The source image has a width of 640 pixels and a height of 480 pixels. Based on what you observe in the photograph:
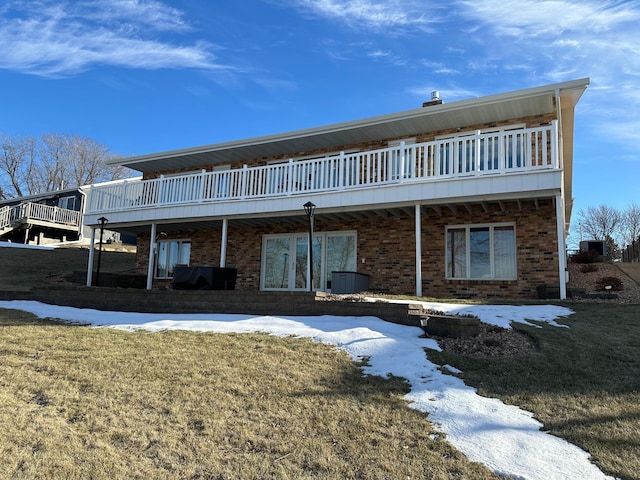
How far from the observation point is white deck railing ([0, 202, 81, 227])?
92.3 feet

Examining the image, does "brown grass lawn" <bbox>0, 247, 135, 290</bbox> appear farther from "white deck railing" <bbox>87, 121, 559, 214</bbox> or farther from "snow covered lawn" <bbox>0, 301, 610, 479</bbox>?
"snow covered lawn" <bbox>0, 301, 610, 479</bbox>

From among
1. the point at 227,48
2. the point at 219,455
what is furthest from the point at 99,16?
the point at 219,455

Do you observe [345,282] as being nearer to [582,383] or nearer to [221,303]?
[221,303]

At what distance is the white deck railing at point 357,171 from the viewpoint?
1012cm

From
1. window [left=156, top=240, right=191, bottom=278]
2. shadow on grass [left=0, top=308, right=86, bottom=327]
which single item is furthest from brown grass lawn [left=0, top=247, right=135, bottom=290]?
shadow on grass [left=0, top=308, right=86, bottom=327]

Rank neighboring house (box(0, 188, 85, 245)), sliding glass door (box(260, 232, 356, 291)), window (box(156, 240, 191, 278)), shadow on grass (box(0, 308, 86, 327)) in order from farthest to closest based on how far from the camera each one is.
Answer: neighboring house (box(0, 188, 85, 245)), window (box(156, 240, 191, 278)), sliding glass door (box(260, 232, 356, 291)), shadow on grass (box(0, 308, 86, 327))

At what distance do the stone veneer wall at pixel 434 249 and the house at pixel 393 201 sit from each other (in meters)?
0.03

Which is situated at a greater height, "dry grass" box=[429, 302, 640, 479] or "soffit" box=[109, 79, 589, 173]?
"soffit" box=[109, 79, 589, 173]

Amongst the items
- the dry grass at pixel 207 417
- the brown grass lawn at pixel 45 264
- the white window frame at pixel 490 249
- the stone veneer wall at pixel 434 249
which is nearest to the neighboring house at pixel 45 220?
the brown grass lawn at pixel 45 264

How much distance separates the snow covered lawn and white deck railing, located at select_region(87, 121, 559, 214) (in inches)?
139

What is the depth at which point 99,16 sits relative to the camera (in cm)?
1268

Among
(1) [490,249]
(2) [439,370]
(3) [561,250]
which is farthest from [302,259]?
(2) [439,370]

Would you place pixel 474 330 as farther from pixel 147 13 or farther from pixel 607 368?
pixel 147 13

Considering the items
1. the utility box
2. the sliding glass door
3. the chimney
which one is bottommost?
the utility box
